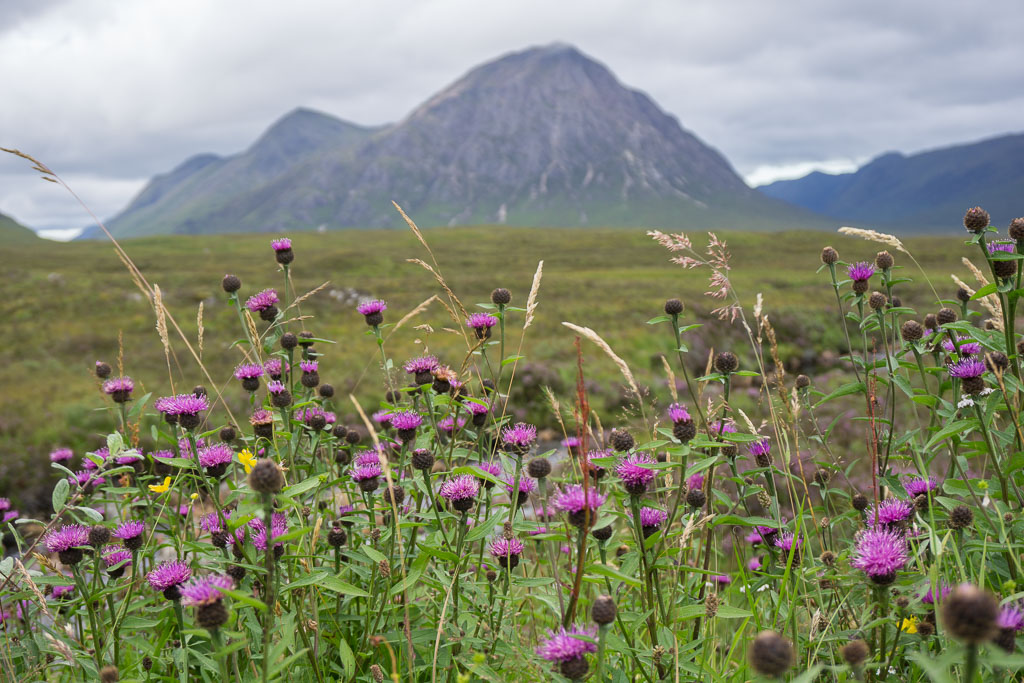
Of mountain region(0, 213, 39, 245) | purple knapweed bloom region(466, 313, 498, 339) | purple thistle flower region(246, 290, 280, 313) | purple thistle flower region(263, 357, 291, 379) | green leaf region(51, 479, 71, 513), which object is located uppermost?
mountain region(0, 213, 39, 245)

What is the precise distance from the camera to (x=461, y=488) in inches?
82.4

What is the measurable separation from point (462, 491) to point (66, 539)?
1.45m

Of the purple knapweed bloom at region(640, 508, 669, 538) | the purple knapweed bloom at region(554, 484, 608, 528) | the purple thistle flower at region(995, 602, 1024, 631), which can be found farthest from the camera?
the purple knapweed bloom at region(640, 508, 669, 538)

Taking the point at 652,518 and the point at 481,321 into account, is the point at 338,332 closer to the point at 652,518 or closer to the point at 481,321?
the point at 481,321

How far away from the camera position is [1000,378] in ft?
6.55

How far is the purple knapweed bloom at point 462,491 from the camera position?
6.72 ft

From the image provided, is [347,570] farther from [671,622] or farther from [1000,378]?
[1000,378]

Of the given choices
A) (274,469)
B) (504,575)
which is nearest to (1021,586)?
(504,575)

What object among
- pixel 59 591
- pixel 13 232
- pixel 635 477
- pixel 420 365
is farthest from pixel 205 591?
pixel 13 232

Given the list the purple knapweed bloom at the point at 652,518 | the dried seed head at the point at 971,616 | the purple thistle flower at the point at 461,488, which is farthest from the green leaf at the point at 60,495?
the dried seed head at the point at 971,616

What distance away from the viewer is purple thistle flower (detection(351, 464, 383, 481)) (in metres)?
2.29

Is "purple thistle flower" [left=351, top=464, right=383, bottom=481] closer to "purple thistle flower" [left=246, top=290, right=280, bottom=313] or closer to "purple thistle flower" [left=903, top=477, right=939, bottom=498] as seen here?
"purple thistle flower" [left=246, top=290, right=280, bottom=313]

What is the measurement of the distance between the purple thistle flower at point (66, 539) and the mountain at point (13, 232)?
161171mm

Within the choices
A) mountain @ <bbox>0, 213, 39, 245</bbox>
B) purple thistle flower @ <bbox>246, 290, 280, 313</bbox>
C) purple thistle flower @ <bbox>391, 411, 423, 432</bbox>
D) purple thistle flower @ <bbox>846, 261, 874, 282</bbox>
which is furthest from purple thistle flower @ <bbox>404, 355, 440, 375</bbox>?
mountain @ <bbox>0, 213, 39, 245</bbox>
